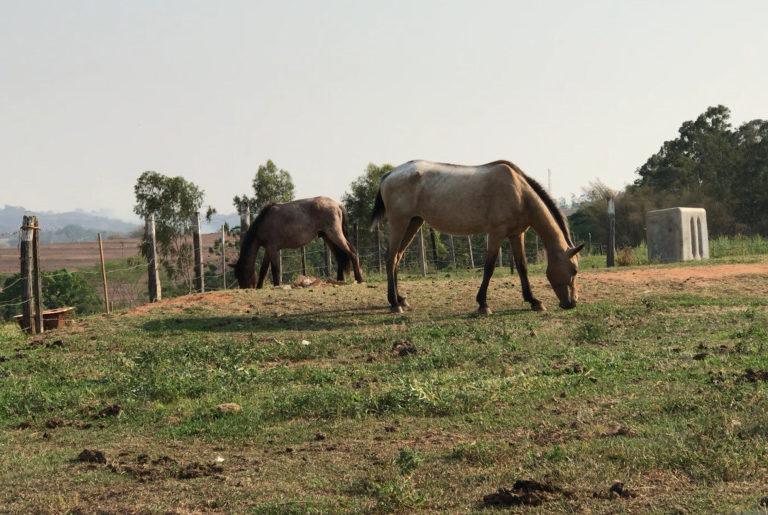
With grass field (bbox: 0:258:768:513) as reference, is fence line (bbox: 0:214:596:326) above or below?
above

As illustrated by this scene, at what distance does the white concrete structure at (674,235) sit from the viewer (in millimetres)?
21141

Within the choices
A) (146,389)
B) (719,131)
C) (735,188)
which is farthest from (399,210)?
(719,131)

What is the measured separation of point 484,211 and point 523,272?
1119 mm

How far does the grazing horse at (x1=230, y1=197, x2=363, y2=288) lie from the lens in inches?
644

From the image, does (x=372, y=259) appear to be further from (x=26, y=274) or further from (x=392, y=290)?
(x=26, y=274)

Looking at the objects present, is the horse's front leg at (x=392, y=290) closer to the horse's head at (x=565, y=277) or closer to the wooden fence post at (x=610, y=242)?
the horse's head at (x=565, y=277)

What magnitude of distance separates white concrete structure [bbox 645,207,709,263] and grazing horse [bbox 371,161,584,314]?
33.7 ft

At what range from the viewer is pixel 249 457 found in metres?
5.21

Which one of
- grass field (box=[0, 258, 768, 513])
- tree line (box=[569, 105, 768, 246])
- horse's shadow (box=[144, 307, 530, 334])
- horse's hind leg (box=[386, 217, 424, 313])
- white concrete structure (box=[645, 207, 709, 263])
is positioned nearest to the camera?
grass field (box=[0, 258, 768, 513])

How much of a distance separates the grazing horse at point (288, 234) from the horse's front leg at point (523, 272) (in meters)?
4.80

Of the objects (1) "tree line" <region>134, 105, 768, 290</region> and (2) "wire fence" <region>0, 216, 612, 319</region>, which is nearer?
(2) "wire fence" <region>0, 216, 612, 319</region>

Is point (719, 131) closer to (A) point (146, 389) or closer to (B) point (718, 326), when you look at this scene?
(B) point (718, 326)

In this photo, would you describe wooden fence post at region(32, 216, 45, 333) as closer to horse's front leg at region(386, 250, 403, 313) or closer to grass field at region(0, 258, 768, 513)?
grass field at region(0, 258, 768, 513)

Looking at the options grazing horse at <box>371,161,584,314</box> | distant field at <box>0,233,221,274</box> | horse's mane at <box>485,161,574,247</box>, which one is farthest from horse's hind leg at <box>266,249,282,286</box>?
distant field at <box>0,233,221,274</box>
